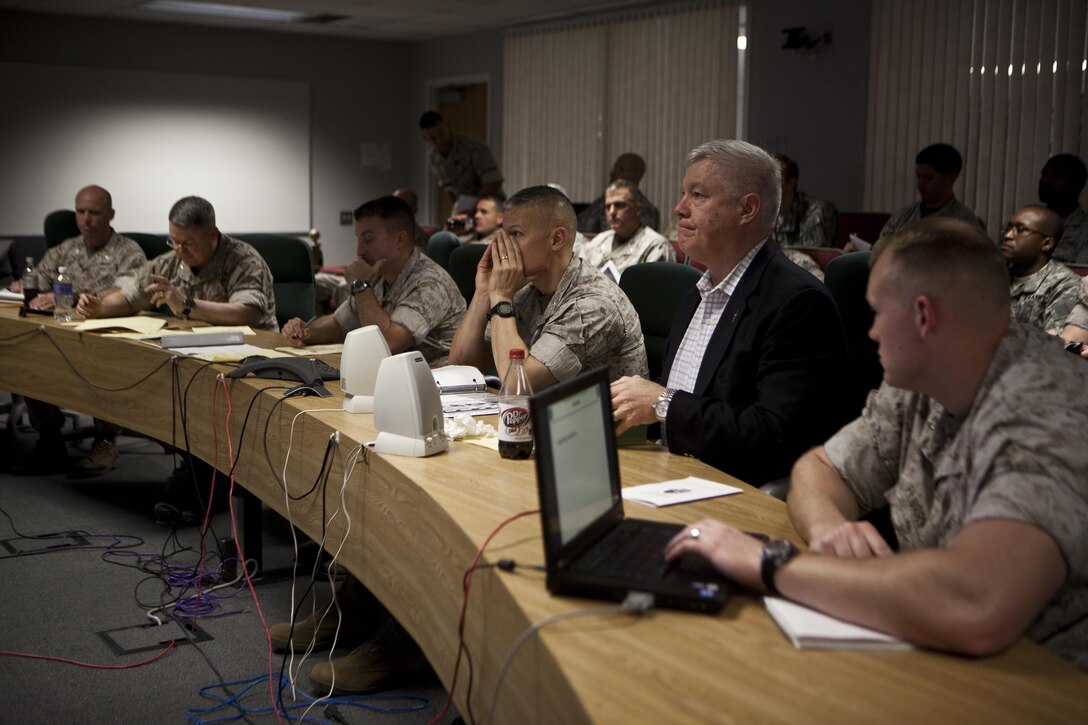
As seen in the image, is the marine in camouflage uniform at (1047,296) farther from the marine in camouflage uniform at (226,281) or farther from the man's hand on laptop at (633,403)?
the marine in camouflage uniform at (226,281)

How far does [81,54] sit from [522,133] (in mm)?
4030

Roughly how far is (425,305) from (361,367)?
3.42 feet

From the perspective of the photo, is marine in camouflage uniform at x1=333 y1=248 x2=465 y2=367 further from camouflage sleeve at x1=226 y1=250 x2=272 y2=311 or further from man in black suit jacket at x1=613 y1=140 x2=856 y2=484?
man in black suit jacket at x1=613 y1=140 x2=856 y2=484

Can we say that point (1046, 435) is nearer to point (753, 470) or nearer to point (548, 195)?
point (753, 470)

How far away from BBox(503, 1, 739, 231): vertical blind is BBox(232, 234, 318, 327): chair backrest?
12.1 feet

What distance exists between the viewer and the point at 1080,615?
134 cm

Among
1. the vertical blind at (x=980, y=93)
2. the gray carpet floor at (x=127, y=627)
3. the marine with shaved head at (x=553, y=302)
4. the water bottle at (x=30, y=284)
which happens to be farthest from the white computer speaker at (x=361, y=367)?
the vertical blind at (x=980, y=93)

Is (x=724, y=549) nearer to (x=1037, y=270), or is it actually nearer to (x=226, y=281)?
(x=1037, y=270)

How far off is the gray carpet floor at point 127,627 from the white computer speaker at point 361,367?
0.72 metres

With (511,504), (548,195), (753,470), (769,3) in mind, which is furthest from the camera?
(769,3)

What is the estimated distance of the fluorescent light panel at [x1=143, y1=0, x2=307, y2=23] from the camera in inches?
352

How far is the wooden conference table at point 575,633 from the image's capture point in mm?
1140

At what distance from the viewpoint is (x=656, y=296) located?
10.9 ft

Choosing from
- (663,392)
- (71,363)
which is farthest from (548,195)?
(71,363)
